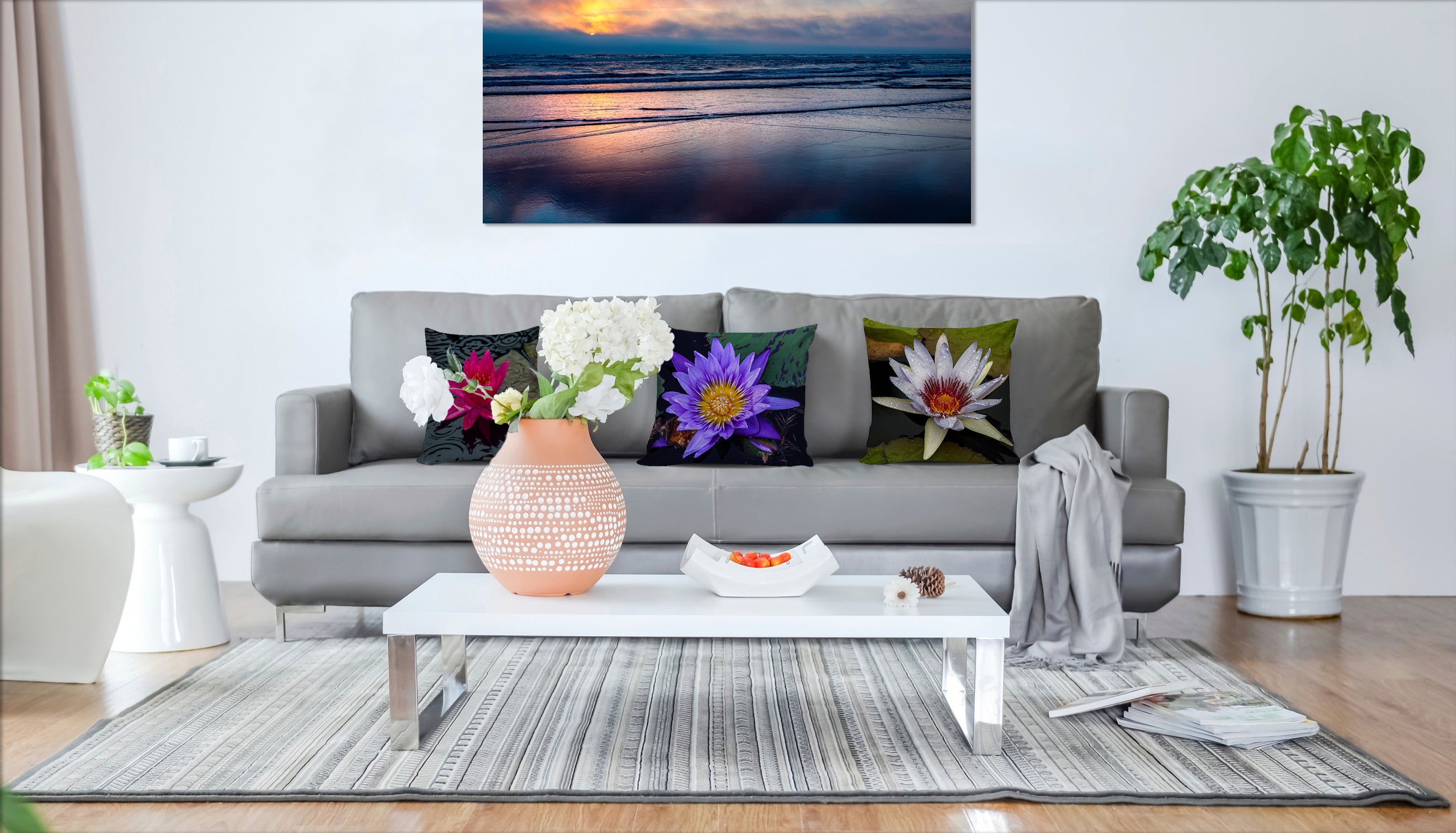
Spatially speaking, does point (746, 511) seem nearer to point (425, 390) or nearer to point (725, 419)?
point (725, 419)

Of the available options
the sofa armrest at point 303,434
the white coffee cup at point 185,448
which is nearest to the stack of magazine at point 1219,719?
the sofa armrest at point 303,434

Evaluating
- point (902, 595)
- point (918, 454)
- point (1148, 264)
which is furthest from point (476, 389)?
point (1148, 264)

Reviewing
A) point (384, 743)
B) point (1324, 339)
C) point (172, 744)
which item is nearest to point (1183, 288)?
point (1324, 339)

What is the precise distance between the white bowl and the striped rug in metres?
0.30

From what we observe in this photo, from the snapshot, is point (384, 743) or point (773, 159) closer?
point (384, 743)

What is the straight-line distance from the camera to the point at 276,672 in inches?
97.2

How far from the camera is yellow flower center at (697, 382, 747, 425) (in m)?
2.92

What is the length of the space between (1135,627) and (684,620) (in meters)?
1.65

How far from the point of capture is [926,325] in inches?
130

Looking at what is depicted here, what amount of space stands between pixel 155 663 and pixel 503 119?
2133mm

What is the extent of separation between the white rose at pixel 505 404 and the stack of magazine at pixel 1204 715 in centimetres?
122

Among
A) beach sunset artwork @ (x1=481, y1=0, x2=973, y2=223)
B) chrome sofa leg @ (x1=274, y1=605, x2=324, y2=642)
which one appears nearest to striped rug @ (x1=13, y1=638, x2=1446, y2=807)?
chrome sofa leg @ (x1=274, y1=605, x2=324, y2=642)

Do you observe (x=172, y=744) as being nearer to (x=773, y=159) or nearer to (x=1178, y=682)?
(x=1178, y=682)

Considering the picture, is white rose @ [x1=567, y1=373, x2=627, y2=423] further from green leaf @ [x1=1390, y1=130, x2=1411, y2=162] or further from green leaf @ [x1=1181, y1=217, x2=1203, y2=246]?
green leaf @ [x1=1390, y1=130, x2=1411, y2=162]
